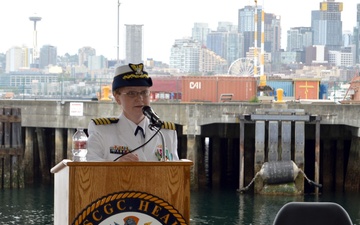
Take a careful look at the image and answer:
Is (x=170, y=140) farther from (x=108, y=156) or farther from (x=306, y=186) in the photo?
(x=306, y=186)

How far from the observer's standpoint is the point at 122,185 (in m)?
6.42

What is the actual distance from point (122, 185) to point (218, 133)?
3019 cm

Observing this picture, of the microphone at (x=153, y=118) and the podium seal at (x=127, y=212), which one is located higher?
the microphone at (x=153, y=118)

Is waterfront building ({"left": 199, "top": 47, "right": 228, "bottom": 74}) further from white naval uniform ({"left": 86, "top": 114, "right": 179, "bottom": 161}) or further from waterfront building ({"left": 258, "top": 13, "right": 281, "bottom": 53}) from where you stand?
white naval uniform ({"left": 86, "top": 114, "right": 179, "bottom": 161})

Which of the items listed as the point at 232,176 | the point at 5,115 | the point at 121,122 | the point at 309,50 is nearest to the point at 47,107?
the point at 5,115

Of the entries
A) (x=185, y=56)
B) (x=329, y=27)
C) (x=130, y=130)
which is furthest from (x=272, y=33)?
(x=130, y=130)

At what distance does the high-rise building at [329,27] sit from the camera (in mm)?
173500

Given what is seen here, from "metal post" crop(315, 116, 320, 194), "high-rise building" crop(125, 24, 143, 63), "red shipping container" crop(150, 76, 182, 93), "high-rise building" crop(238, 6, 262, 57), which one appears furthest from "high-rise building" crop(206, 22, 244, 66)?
"metal post" crop(315, 116, 320, 194)

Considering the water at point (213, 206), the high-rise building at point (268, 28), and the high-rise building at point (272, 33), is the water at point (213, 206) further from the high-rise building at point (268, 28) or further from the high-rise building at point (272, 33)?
the high-rise building at point (272, 33)

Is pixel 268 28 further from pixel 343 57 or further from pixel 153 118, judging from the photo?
pixel 153 118

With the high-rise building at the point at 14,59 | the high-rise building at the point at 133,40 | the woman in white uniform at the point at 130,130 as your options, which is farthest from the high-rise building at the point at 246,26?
the woman in white uniform at the point at 130,130

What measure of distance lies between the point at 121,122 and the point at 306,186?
27896mm

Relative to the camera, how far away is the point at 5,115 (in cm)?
3356

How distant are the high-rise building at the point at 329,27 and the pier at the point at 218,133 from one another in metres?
137
